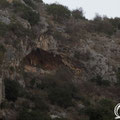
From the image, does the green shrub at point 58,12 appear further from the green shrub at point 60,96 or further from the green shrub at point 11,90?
the green shrub at point 11,90

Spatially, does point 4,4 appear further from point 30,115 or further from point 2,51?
point 30,115

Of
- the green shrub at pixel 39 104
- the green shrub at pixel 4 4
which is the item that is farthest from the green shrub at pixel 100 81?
the green shrub at pixel 4 4

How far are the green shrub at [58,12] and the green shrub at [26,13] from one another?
6.00 meters

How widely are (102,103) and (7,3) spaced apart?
1809cm

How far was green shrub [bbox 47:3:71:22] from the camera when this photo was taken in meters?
47.1

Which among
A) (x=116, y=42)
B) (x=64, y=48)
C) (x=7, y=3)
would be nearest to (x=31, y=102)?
(x=64, y=48)

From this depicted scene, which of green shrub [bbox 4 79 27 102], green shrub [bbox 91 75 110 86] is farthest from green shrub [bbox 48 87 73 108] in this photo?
green shrub [bbox 91 75 110 86]

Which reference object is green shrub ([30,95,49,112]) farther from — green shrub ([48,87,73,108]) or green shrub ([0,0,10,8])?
green shrub ([0,0,10,8])

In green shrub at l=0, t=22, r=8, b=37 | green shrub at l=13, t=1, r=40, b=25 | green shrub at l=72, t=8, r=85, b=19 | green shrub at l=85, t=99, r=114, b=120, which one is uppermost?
green shrub at l=72, t=8, r=85, b=19

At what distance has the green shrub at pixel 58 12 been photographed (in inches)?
1853

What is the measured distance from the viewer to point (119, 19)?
53.9m

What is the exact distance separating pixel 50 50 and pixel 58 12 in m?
9.48

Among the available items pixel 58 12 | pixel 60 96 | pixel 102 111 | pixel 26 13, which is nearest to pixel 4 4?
pixel 26 13

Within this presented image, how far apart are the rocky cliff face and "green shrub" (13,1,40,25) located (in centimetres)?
10
